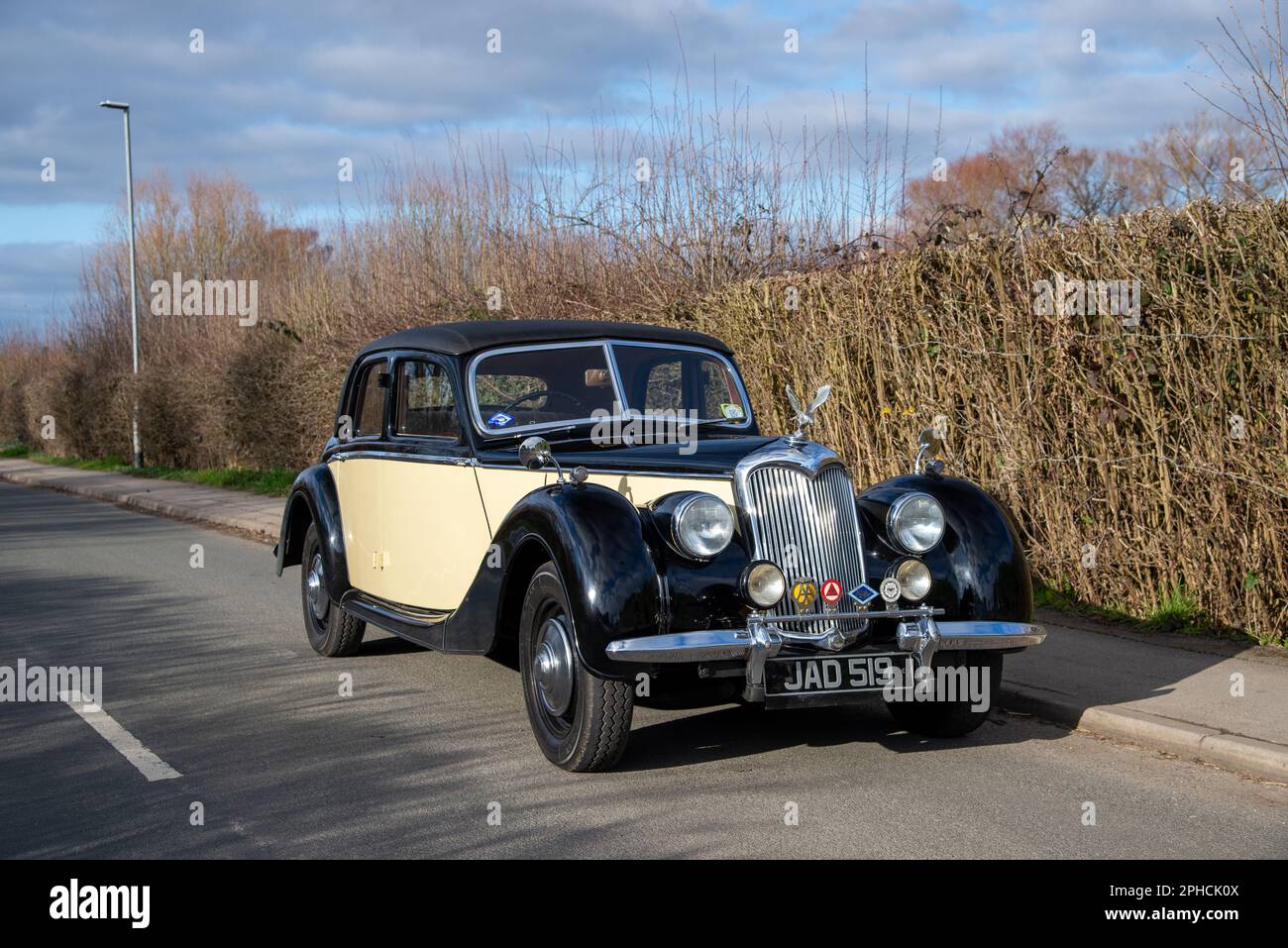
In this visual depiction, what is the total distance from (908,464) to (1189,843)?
204 inches

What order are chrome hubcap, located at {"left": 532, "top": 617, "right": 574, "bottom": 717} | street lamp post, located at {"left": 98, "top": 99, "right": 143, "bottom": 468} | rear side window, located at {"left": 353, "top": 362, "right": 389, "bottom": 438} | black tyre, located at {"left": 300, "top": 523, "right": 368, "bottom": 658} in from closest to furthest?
chrome hubcap, located at {"left": 532, "top": 617, "right": 574, "bottom": 717} < rear side window, located at {"left": 353, "top": 362, "right": 389, "bottom": 438} < black tyre, located at {"left": 300, "top": 523, "right": 368, "bottom": 658} < street lamp post, located at {"left": 98, "top": 99, "right": 143, "bottom": 468}

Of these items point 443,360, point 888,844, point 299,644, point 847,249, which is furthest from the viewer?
point 847,249

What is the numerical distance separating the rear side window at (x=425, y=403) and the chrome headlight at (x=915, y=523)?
2.34 m

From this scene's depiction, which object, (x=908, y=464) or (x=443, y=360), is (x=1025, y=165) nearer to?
(x=908, y=464)

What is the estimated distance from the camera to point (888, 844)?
4.43 m

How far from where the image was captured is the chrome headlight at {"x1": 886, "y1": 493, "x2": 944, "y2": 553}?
5695mm

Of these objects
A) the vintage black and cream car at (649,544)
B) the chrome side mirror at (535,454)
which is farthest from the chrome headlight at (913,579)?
the chrome side mirror at (535,454)

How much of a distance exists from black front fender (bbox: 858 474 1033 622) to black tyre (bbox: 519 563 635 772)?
1269 mm

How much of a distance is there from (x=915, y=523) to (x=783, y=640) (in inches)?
39.4

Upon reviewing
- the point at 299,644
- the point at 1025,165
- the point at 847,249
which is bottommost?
the point at 299,644

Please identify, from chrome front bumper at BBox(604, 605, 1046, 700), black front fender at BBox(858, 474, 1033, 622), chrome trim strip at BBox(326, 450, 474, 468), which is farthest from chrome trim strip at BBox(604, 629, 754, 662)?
chrome trim strip at BBox(326, 450, 474, 468)

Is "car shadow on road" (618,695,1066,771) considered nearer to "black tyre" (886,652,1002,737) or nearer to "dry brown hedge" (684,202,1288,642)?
"black tyre" (886,652,1002,737)
